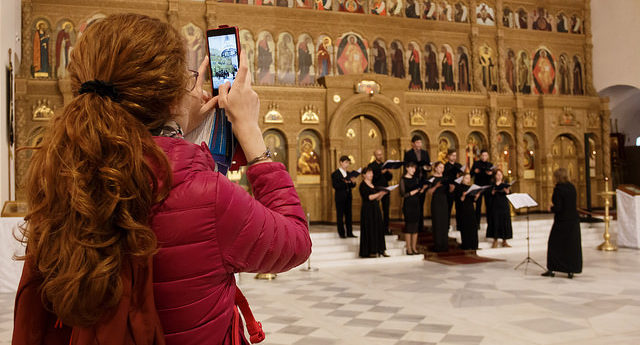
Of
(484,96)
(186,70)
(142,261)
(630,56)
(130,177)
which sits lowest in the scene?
(142,261)

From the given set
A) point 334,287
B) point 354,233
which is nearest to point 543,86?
point 354,233

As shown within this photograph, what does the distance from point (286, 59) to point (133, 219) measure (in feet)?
50.3

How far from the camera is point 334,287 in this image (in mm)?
8094

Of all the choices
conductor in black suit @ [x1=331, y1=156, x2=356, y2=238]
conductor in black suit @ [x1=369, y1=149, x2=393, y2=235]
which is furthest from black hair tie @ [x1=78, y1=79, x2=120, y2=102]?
conductor in black suit @ [x1=369, y1=149, x2=393, y2=235]

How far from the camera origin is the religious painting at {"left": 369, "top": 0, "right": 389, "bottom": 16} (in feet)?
55.4

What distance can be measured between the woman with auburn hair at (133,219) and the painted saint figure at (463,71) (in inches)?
687

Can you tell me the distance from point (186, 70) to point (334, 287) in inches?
283

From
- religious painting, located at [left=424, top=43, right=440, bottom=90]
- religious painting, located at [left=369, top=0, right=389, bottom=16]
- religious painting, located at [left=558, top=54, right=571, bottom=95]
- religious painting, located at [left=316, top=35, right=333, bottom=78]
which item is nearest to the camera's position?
religious painting, located at [left=316, top=35, right=333, bottom=78]

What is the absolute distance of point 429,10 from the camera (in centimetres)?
1762

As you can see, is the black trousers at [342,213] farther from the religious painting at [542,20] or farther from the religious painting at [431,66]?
the religious painting at [542,20]

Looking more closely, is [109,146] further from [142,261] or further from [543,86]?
[543,86]

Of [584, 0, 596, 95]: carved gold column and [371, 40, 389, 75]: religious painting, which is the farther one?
[584, 0, 596, 95]: carved gold column

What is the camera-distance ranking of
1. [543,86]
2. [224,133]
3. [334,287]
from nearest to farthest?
[224,133] < [334,287] < [543,86]

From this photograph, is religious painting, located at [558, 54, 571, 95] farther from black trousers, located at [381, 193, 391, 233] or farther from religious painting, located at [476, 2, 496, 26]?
black trousers, located at [381, 193, 391, 233]
